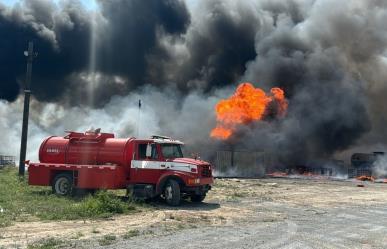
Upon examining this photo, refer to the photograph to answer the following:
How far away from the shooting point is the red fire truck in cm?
1789

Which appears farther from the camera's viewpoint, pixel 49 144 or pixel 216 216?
pixel 49 144

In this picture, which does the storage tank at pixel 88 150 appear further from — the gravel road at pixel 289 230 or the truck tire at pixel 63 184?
the gravel road at pixel 289 230

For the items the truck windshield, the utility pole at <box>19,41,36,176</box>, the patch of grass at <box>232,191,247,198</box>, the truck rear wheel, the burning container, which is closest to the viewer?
the truck windshield

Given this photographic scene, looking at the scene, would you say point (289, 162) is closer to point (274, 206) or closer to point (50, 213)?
point (274, 206)

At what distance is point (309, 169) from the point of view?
1699 inches

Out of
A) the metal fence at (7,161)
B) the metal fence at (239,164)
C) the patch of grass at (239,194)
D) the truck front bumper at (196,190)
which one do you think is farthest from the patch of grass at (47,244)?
the metal fence at (7,161)

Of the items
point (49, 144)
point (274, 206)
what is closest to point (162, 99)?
point (49, 144)

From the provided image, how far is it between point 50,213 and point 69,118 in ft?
120

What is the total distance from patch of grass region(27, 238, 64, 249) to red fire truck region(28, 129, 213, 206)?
7.78 m

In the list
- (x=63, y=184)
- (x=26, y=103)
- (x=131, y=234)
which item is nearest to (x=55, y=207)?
(x=63, y=184)

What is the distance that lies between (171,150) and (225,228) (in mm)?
→ 6585

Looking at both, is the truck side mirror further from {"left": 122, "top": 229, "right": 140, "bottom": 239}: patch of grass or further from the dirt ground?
{"left": 122, "top": 229, "right": 140, "bottom": 239}: patch of grass

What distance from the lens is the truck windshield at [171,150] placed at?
18469 mm

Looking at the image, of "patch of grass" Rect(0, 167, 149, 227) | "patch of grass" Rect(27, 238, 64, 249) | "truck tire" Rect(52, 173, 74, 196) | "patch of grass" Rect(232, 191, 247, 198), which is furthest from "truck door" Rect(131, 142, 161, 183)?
"patch of grass" Rect(27, 238, 64, 249)
